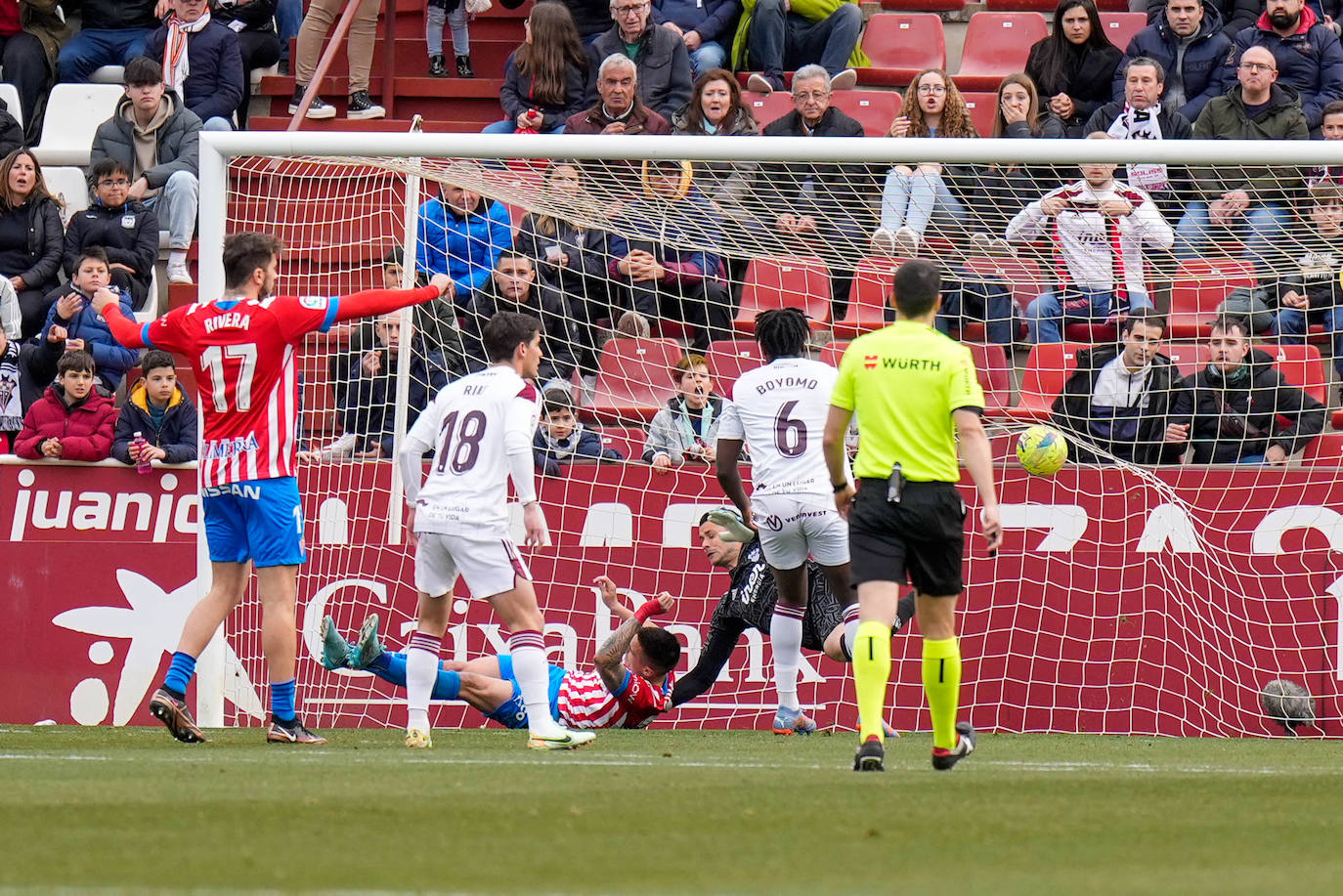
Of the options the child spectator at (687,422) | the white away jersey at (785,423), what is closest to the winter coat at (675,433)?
the child spectator at (687,422)

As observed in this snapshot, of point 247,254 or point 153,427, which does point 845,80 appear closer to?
point 153,427

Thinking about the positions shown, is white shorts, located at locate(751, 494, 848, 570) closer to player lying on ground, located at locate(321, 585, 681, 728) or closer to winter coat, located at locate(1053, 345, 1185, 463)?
player lying on ground, located at locate(321, 585, 681, 728)

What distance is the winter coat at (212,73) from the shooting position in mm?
14609

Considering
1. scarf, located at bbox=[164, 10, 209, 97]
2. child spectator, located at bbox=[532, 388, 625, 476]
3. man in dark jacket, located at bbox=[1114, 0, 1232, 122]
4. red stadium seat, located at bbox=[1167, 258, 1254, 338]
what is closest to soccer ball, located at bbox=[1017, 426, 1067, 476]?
red stadium seat, located at bbox=[1167, 258, 1254, 338]

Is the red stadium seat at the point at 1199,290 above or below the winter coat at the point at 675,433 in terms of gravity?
above

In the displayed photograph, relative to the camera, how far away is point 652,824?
16.2 feet

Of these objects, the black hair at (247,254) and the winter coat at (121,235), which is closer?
the black hair at (247,254)

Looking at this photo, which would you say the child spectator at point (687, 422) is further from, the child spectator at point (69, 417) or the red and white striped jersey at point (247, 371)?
the child spectator at point (69, 417)

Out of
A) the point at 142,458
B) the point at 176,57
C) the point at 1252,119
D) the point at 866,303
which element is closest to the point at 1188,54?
the point at 1252,119

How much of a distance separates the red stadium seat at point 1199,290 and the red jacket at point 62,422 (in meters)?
6.43

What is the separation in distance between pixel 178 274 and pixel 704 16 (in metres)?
4.63

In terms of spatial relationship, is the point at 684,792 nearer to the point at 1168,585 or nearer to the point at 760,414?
the point at 760,414

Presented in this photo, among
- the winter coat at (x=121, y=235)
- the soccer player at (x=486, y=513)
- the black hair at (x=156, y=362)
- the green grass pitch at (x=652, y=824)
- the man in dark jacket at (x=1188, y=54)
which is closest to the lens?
the green grass pitch at (x=652, y=824)

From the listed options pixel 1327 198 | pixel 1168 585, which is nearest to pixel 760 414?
pixel 1168 585
